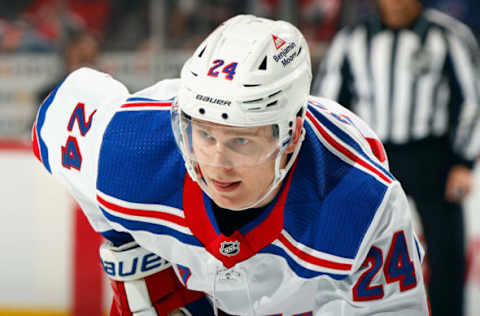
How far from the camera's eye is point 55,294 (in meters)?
3.26

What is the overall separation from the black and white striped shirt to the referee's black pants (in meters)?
0.06

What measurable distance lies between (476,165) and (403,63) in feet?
1.57

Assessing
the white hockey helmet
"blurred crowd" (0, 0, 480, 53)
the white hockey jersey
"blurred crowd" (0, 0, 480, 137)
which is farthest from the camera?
"blurred crowd" (0, 0, 480, 53)

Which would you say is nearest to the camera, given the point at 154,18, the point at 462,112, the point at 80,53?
the point at 462,112

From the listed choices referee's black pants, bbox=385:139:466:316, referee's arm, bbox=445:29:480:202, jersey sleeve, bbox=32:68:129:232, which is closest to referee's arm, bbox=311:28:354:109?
referee's black pants, bbox=385:139:466:316

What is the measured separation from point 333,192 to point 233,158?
0.21m

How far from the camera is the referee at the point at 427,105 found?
9.98ft

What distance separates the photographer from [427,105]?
308 cm

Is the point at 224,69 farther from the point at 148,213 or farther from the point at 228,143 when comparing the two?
the point at 148,213

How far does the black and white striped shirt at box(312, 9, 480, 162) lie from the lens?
304 cm

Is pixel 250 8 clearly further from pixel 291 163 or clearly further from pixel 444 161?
pixel 291 163

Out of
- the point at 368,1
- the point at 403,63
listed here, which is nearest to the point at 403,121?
the point at 403,63

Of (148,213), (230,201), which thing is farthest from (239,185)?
(148,213)

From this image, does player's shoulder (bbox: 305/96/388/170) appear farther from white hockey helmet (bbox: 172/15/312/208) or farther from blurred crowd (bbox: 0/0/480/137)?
blurred crowd (bbox: 0/0/480/137)
